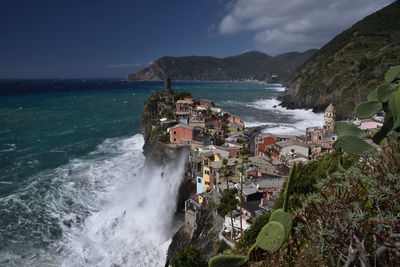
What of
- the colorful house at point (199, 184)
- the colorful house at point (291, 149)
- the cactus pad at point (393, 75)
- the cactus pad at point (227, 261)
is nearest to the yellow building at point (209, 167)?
the colorful house at point (199, 184)

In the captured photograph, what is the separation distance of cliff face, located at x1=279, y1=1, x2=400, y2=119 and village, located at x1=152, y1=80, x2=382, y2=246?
→ 28.7m

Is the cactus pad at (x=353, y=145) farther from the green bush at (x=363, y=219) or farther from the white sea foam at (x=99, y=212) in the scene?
the white sea foam at (x=99, y=212)

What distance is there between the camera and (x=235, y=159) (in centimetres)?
1741

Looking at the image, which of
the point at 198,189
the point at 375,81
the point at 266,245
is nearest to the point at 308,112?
the point at 375,81

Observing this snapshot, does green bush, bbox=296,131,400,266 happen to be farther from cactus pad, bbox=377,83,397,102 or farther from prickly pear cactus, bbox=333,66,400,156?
cactus pad, bbox=377,83,397,102

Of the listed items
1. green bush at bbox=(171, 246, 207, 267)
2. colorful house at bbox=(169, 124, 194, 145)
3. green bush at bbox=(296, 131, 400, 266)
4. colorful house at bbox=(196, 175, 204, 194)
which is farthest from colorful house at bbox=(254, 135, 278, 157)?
green bush at bbox=(296, 131, 400, 266)

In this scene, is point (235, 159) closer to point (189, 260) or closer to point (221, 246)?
point (221, 246)

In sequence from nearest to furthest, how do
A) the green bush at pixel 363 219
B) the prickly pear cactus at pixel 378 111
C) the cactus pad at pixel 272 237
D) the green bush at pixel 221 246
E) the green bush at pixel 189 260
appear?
the green bush at pixel 363 219, the cactus pad at pixel 272 237, the prickly pear cactus at pixel 378 111, the green bush at pixel 189 260, the green bush at pixel 221 246

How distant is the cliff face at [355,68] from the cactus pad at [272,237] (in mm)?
53516

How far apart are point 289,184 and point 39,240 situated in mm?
19827

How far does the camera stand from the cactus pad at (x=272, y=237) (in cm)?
371

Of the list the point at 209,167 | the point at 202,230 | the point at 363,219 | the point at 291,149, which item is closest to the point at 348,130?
the point at 363,219

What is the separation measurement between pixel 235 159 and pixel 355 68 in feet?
226

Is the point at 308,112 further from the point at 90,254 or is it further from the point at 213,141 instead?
the point at 90,254
